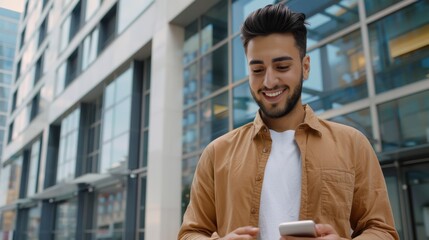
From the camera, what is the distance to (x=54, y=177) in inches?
818

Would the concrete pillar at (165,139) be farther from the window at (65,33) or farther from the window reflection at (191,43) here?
the window at (65,33)

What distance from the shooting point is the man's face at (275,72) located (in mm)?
1506

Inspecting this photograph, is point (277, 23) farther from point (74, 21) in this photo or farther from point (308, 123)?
point (74, 21)

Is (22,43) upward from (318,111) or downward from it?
upward

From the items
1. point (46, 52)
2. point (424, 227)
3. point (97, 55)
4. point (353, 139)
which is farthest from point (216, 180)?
point (46, 52)

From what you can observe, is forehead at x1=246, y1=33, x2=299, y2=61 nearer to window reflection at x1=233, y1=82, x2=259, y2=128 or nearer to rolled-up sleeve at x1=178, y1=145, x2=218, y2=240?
rolled-up sleeve at x1=178, y1=145, x2=218, y2=240

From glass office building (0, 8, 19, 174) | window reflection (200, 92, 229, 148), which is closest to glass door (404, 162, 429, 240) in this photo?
window reflection (200, 92, 229, 148)

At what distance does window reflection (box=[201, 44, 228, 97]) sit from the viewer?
10.5m

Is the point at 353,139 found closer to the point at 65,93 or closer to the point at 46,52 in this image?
the point at 65,93

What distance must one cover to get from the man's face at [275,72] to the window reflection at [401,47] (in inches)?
208

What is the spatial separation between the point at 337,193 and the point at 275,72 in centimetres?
47

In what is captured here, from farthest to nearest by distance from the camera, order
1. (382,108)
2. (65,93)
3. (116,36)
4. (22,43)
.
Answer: (22,43), (65,93), (116,36), (382,108)

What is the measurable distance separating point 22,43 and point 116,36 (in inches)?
795

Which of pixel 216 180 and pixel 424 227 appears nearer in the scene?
pixel 216 180
